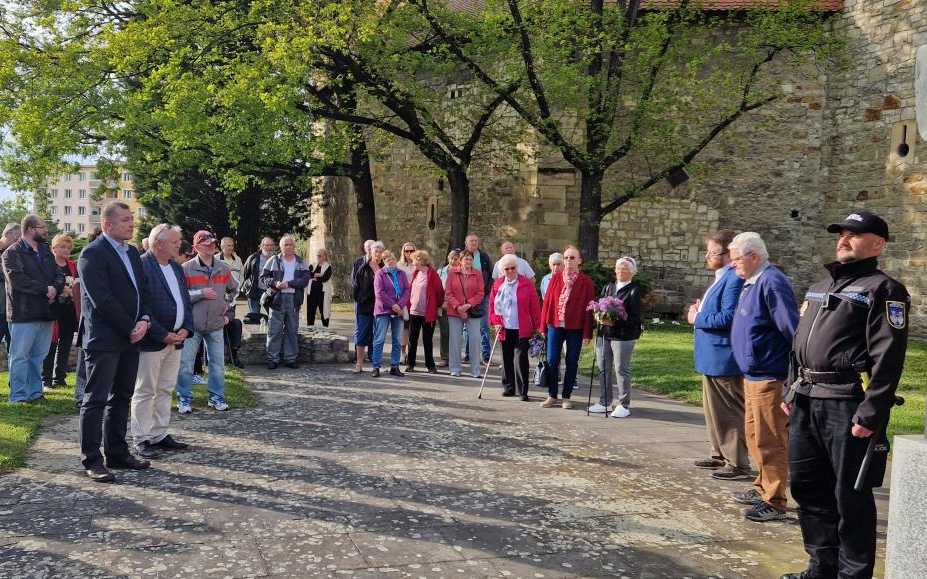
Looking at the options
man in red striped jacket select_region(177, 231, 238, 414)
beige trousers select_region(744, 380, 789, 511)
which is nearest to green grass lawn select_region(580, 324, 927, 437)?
beige trousers select_region(744, 380, 789, 511)

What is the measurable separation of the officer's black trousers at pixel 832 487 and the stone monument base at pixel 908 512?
0.49 meters

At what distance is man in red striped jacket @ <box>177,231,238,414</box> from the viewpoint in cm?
767

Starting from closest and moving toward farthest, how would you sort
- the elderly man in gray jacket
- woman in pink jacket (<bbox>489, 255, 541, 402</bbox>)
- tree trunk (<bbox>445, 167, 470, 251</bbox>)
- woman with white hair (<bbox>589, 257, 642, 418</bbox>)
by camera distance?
woman with white hair (<bbox>589, 257, 642, 418</bbox>) → woman in pink jacket (<bbox>489, 255, 541, 402</bbox>) → the elderly man in gray jacket → tree trunk (<bbox>445, 167, 470, 251</bbox>)

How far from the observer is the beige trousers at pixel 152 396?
5988mm

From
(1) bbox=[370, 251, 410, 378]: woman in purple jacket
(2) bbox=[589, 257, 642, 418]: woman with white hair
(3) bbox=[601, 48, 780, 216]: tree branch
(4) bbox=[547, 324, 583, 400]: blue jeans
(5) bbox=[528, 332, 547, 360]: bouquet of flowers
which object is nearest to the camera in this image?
(2) bbox=[589, 257, 642, 418]: woman with white hair

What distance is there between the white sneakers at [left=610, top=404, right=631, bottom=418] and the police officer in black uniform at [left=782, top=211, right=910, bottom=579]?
4014 millimetres

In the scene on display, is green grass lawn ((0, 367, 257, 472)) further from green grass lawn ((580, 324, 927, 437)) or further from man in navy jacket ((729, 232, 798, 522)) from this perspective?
man in navy jacket ((729, 232, 798, 522))

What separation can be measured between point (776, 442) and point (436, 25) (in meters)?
12.3

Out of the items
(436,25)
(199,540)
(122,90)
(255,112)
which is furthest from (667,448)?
(122,90)

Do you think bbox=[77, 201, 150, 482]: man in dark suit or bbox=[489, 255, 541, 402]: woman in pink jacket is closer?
bbox=[77, 201, 150, 482]: man in dark suit

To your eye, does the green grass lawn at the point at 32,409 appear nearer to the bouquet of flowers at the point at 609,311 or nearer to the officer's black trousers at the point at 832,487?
the bouquet of flowers at the point at 609,311

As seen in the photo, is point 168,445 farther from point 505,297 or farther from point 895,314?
point 895,314

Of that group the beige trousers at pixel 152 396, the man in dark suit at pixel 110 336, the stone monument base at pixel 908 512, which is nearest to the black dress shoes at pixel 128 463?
the man in dark suit at pixel 110 336

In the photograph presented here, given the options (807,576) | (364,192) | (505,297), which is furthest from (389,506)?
(364,192)
